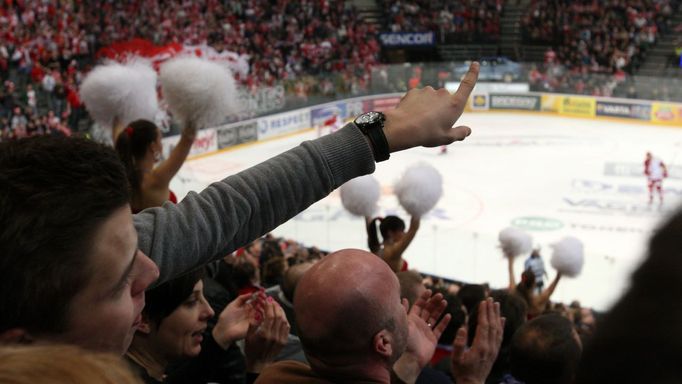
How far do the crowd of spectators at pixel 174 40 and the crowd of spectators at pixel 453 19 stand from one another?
165 cm

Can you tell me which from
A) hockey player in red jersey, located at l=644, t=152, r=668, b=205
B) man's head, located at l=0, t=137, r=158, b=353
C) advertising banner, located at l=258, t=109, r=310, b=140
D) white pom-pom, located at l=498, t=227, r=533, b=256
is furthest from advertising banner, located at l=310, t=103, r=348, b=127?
man's head, located at l=0, t=137, r=158, b=353

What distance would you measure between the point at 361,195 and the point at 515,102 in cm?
1747

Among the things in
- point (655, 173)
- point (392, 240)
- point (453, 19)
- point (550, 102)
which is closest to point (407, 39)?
point (453, 19)

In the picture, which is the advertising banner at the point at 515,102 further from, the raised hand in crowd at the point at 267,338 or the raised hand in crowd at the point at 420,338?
the raised hand in crowd at the point at 267,338

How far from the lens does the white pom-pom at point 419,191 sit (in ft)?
14.7

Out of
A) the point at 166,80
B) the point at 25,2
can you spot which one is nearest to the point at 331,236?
the point at 166,80

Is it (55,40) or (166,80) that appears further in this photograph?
(55,40)

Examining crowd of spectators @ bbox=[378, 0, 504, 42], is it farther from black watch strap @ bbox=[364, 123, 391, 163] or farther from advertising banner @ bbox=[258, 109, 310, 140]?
black watch strap @ bbox=[364, 123, 391, 163]

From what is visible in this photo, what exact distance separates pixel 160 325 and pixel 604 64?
24080 mm

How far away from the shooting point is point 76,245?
0.93 meters

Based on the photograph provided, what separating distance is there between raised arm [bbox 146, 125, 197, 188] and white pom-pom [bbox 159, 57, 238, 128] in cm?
6

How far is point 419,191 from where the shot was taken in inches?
177

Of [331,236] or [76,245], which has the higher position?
[76,245]

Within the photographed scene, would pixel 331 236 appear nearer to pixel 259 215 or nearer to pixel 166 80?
pixel 166 80
